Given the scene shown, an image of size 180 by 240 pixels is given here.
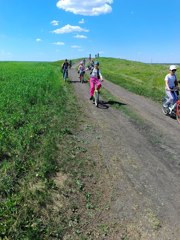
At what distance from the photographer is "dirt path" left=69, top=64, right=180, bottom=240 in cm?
635

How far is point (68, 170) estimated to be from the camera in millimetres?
8805

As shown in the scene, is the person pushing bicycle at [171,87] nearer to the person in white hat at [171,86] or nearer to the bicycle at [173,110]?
the person in white hat at [171,86]

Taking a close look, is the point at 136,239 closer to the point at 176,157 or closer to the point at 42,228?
the point at 42,228

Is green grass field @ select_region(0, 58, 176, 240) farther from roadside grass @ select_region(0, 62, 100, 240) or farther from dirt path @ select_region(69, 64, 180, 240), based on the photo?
dirt path @ select_region(69, 64, 180, 240)

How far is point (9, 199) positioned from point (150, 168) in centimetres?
418

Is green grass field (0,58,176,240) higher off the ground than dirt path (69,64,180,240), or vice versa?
green grass field (0,58,176,240)

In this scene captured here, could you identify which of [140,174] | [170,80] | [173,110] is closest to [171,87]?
[170,80]

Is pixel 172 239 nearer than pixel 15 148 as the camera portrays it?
Yes

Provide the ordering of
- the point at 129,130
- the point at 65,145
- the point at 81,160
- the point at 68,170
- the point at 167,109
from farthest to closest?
the point at 167,109, the point at 129,130, the point at 65,145, the point at 81,160, the point at 68,170

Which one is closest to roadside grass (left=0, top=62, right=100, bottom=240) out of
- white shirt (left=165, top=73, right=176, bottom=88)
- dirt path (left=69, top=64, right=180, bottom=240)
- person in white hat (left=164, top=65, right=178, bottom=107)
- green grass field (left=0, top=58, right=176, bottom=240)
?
green grass field (left=0, top=58, right=176, bottom=240)

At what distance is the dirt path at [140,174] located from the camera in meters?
6.35

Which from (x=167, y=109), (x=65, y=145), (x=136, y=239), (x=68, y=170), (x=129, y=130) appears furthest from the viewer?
(x=167, y=109)

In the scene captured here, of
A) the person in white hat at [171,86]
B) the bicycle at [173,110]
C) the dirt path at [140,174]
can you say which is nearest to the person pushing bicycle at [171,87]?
the person in white hat at [171,86]

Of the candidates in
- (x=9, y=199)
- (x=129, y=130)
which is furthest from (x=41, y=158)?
(x=129, y=130)
